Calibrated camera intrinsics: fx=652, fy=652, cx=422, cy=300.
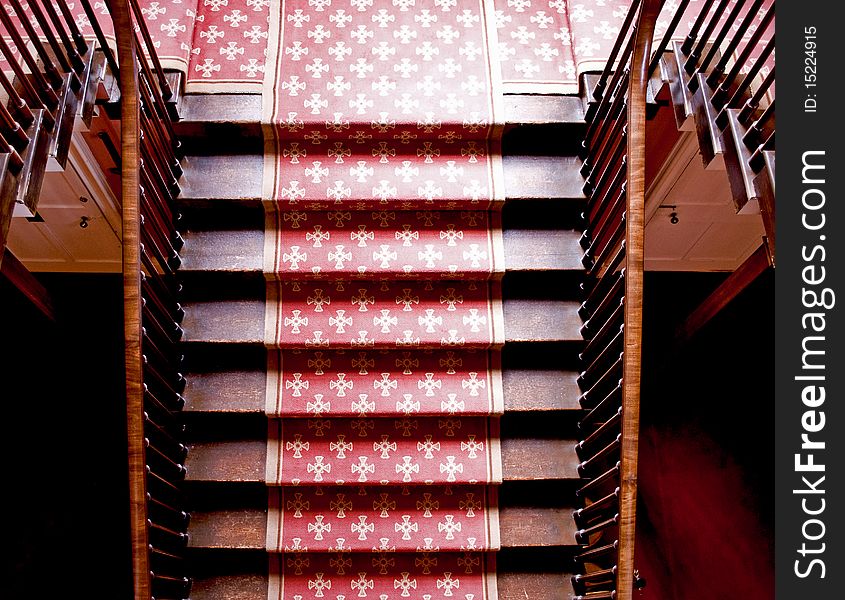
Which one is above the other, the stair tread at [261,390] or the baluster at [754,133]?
the baluster at [754,133]

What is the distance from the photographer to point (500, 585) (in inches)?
120

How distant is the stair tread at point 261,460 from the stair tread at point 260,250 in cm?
82

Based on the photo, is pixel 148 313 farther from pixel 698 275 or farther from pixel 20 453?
pixel 698 275

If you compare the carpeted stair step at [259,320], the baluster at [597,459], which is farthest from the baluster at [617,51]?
the baluster at [597,459]

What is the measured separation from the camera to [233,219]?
316cm

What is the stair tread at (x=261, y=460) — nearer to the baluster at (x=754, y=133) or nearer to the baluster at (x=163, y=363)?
the baluster at (x=163, y=363)

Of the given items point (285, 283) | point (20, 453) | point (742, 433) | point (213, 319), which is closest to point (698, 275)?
point (742, 433)

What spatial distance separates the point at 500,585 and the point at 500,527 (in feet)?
0.89

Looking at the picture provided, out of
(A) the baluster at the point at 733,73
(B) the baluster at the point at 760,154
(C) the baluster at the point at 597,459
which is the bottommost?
(C) the baluster at the point at 597,459

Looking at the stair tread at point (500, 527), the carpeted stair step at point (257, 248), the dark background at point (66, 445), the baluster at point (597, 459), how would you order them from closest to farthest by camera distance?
the baluster at point (597, 459) < the stair tread at point (500, 527) < the carpeted stair step at point (257, 248) < the dark background at point (66, 445)

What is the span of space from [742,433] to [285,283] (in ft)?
10.8

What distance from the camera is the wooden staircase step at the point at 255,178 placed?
3061mm

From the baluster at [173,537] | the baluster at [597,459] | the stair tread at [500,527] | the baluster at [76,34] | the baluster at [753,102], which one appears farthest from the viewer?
the stair tread at [500,527]

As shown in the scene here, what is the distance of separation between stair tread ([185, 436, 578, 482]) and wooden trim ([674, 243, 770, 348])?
3.88 feet
